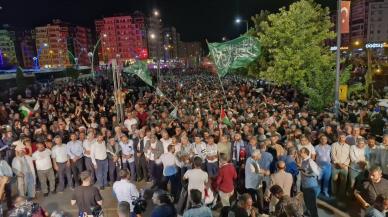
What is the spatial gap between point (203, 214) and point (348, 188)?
4.64 m

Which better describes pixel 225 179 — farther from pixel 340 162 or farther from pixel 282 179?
pixel 340 162

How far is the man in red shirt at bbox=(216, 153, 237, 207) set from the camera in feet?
22.5

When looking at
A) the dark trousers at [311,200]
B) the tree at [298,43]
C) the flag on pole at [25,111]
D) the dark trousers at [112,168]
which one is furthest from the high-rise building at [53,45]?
the dark trousers at [311,200]

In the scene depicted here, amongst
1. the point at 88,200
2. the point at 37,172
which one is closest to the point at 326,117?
the point at 88,200

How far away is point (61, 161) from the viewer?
923cm

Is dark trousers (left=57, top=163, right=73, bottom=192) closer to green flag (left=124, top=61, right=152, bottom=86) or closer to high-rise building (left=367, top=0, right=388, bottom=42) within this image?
green flag (left=124, top=61, right=152, bottom=86)

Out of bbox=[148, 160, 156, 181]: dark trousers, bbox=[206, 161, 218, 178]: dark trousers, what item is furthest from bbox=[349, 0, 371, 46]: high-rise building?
bbox=[206, 161, 218, 178]: dark trousers

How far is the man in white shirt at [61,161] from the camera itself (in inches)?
362

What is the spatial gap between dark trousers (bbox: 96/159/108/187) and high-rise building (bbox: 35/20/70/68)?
13855cm

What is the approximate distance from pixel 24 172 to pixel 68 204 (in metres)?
1.39

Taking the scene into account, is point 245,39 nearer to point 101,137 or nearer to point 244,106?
point 244,106

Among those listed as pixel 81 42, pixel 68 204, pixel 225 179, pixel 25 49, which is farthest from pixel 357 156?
pixel 25 49

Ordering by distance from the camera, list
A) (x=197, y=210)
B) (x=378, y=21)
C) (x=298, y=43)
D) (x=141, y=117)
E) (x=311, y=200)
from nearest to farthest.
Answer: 1. (x=197, y=210)
2. (x=311, y=200)
3. (x=141, y=117)
4. (x=298, y=43)
5. (x=378, y=21)

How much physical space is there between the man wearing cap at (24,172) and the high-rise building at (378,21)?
114 metres
